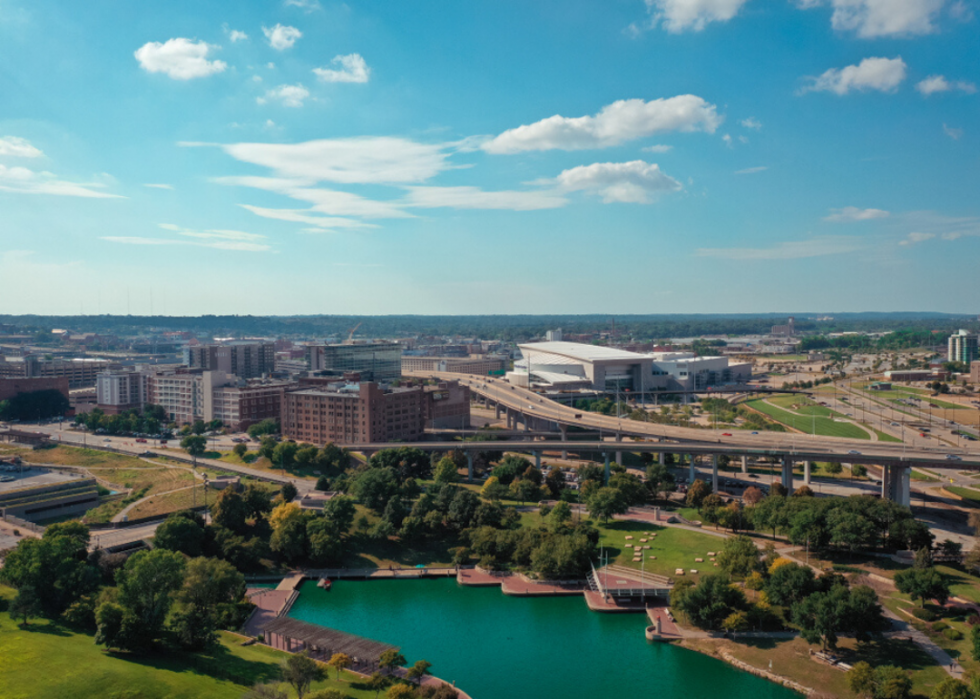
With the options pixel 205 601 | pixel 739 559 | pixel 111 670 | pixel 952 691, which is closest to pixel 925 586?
pixel 739 559

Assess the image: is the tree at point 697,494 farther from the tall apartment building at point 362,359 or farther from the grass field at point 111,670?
the tall apartment building at point 362,359

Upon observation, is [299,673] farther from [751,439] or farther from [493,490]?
[751,439]

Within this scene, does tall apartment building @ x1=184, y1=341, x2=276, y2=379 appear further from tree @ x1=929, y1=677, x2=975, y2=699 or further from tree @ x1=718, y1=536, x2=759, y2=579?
tree @ x1=929, y1=677, x2=975, y2=699

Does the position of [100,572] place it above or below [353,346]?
below

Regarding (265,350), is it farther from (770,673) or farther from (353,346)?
(770,673)

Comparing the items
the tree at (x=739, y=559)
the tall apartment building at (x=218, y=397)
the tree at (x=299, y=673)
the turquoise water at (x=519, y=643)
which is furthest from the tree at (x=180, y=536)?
the tall apartment building at (x=218, y=397)

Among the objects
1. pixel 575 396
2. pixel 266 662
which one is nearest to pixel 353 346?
pixel 575 396

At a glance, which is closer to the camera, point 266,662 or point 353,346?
point 266,662
